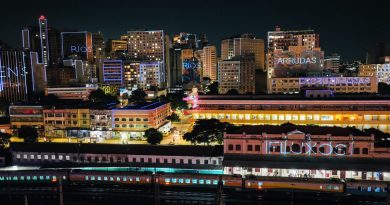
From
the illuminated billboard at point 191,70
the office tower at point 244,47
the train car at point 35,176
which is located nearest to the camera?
the train car at point 35,176

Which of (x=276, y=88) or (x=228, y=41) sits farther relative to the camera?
(x=228, y=41)

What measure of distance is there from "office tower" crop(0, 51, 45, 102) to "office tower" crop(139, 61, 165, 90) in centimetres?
3422

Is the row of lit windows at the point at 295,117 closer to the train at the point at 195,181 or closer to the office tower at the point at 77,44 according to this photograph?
the train at the point at 195,181

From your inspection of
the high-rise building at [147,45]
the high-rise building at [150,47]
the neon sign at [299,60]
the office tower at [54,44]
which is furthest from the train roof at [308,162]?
the office tower at [54,44]

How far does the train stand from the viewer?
3338cm

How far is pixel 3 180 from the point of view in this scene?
38438 millimetres

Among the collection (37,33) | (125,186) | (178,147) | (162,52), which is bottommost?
(125,186)

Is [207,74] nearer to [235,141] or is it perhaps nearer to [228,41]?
[228,41]

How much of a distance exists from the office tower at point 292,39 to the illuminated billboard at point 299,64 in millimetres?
30248

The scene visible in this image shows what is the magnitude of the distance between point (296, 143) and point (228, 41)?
448ft

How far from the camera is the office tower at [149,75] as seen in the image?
405 feet

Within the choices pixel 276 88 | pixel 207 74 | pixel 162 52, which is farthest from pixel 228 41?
pixel 276 88

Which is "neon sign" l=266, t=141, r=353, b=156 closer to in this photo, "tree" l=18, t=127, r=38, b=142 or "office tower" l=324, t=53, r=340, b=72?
"tree" l=18, t=127, r=38, b=142

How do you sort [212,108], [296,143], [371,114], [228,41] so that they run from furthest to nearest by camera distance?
1. [228,41]
2. [212,108]
3. [371,114]
4. [296,143]
